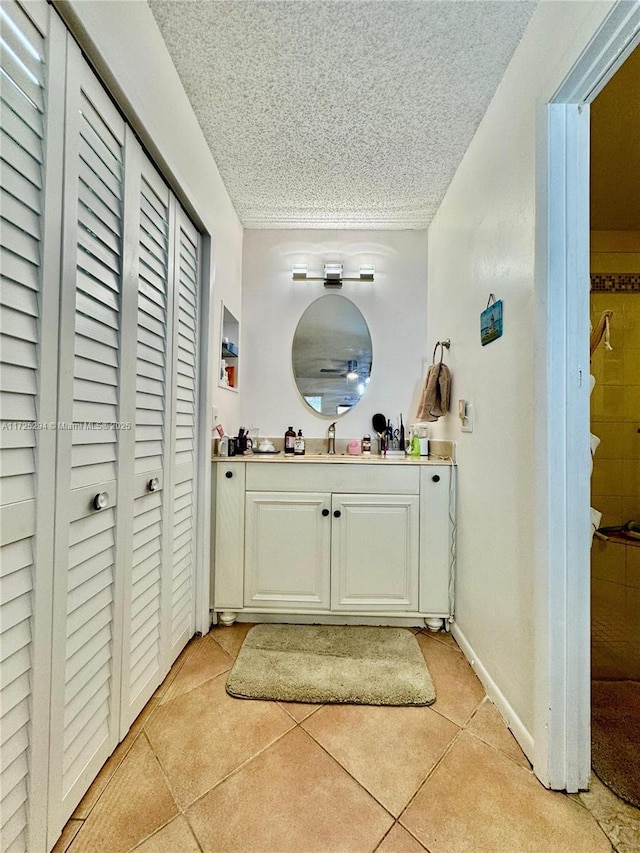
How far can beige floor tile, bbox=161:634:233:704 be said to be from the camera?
1482 mm

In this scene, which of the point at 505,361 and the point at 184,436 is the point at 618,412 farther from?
the point at 184,436

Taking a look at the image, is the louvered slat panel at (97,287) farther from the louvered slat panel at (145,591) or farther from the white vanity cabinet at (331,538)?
the white vanity cabinet at (331,538)

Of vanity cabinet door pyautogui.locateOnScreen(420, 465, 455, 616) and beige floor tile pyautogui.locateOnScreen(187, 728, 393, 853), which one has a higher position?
vanity cabinet door pyautogui.locateOnScreen(420, 465, 455, 616)

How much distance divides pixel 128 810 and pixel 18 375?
3.84 feet

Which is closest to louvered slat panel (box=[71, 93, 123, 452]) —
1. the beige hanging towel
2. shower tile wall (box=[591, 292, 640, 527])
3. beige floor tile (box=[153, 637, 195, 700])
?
beige floor tile (box=[153, 637, 195, 700])

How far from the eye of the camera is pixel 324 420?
2.54m

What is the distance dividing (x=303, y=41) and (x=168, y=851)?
247 cm

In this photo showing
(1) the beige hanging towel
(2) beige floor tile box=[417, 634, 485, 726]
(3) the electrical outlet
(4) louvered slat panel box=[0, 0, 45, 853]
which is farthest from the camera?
(1) the beige hanging towel

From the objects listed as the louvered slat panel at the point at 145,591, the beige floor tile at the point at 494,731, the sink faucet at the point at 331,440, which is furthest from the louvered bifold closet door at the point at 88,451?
the sink faucet at the point at 331,440

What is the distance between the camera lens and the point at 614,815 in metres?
1.00

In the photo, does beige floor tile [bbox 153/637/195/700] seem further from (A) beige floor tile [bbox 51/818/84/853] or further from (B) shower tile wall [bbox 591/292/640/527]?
(B) shower tile wall [bbox 591/292/640/527]

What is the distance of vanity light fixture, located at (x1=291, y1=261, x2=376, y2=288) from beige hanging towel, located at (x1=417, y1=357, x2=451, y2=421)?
2.92ft

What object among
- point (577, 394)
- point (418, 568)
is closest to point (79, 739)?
point (418, 568)

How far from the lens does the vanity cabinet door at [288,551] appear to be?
194 centimetres
